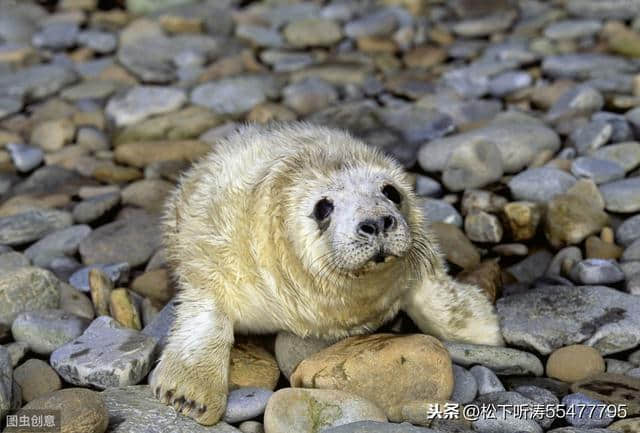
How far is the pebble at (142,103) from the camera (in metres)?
8.16

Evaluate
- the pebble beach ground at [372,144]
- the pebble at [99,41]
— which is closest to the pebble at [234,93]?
the pebble beach ground at [372,144]

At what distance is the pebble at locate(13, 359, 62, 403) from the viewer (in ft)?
14.2

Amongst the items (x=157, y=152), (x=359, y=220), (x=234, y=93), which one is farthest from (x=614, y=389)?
(x=234, y=93)

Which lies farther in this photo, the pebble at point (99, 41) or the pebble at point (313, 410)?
the pebble at point (99, 41)

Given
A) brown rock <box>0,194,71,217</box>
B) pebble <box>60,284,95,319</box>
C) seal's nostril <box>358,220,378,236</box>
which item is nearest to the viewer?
seal's nostril <box>358,220,378,236</box>

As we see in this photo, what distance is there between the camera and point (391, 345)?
4.26 metres

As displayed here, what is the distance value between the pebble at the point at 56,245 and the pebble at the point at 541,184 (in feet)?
9.97

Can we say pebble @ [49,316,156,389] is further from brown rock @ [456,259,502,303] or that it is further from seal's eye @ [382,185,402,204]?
brown rock @ [456,259,502,303]

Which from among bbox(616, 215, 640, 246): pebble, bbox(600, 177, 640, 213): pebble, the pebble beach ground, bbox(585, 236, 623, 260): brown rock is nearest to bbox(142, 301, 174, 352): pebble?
the pebble beach ground

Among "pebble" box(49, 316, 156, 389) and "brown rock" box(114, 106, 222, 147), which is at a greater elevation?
"pebble" box(49, 316, 156, 389)

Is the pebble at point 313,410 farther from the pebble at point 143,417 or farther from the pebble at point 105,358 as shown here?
the pebble at point 105,358

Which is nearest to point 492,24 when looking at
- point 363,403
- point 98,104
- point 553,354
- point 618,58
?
point 618,58

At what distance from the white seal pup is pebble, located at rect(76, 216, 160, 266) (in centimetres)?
91

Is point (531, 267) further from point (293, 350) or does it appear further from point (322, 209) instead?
point (322, 209)
